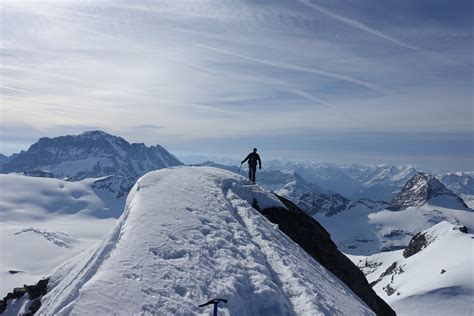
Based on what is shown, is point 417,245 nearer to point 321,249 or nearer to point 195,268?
point 321,249

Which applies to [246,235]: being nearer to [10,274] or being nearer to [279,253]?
[279,253]

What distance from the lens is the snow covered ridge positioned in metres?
12.5

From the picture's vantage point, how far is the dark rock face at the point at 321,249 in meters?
26.2

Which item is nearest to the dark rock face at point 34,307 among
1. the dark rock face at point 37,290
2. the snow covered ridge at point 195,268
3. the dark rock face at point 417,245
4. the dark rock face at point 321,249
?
the dark rock face at point 37,290

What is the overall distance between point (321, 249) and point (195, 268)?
Answer: 1472 centimetres

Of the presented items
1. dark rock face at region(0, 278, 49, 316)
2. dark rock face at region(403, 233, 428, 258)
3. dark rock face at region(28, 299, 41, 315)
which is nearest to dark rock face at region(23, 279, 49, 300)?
dark rock face at region(0, 278, 49, 316)

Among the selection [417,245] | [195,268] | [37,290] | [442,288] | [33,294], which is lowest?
[417,245]

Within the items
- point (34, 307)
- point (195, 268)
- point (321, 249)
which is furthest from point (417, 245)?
point (195, 268)

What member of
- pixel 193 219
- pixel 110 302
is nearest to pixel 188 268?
pixel 110 302

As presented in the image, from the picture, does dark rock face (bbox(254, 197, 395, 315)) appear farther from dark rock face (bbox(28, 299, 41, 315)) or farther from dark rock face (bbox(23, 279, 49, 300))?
dark rock face (bbox(23, 279, 49, 300))

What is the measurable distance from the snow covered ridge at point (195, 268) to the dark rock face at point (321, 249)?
335 centimetres

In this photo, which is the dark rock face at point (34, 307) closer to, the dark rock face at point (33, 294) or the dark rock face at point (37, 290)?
the dark rock face at point (33, 294)

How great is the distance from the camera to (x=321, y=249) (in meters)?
27.2

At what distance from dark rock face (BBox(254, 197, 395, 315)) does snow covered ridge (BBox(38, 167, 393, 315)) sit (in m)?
3.35
